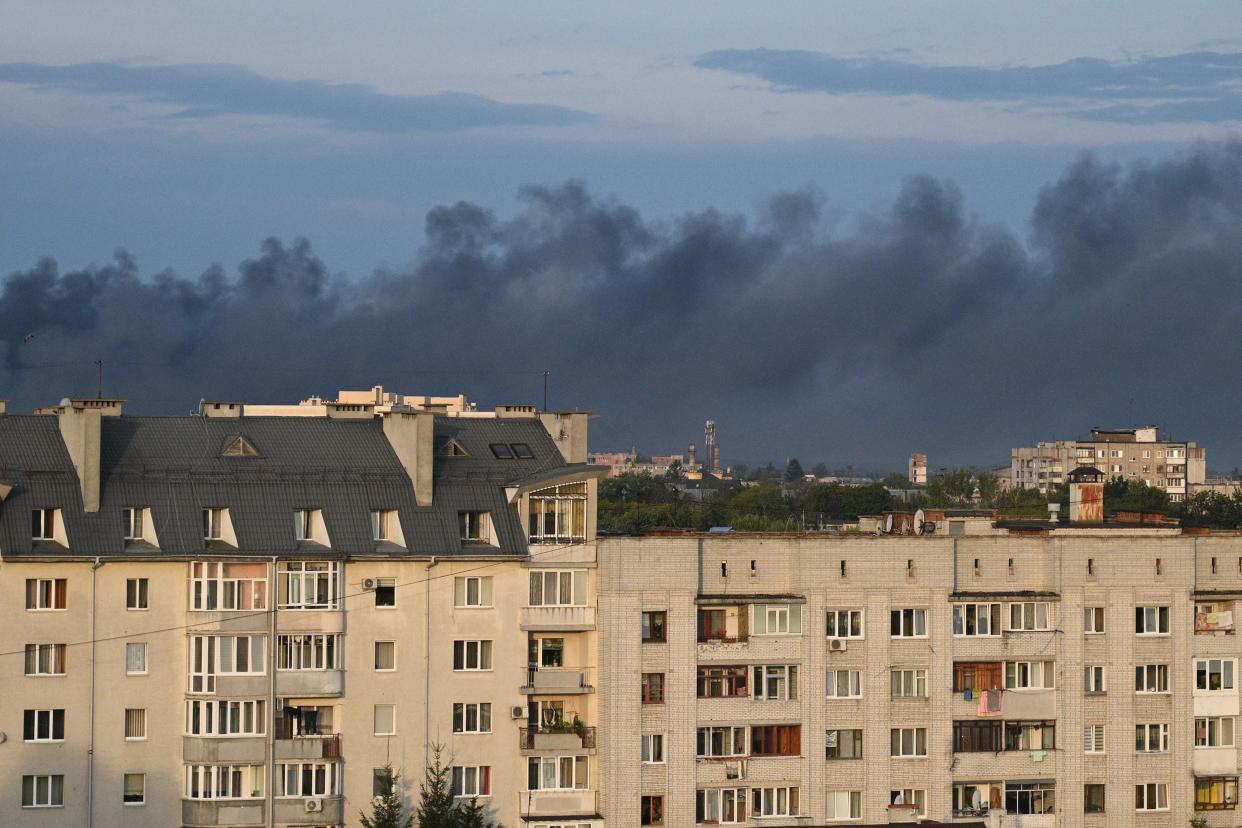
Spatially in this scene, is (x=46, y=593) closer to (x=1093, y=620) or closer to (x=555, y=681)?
(x=555, y=681)

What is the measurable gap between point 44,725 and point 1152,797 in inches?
1489

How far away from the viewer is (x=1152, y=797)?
77.9m

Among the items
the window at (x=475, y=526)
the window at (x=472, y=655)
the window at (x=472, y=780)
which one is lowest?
the window at (x=472, y=780)

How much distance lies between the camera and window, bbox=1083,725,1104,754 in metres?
77.8

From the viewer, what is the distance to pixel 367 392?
12275 centimetres

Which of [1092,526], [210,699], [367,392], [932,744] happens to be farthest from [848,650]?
[367,392]

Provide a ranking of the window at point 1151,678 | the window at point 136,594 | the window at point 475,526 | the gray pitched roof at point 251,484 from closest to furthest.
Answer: the window at point 136,594, the gray pitched roof at point 251,484, the window at point 475,526, the window at point 1151,678

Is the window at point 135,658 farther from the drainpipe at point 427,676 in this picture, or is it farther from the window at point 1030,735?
the window at point 1030,735

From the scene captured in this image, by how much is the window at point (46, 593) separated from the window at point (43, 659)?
1.25m

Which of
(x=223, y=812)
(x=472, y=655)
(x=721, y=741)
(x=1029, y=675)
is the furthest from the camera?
(x=1029, y=675)

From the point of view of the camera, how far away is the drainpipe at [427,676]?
74.5 meters

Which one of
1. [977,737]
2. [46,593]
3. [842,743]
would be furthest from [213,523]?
[977,737]

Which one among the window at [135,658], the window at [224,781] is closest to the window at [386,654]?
the window at [224,781]

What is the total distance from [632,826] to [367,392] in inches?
2053
